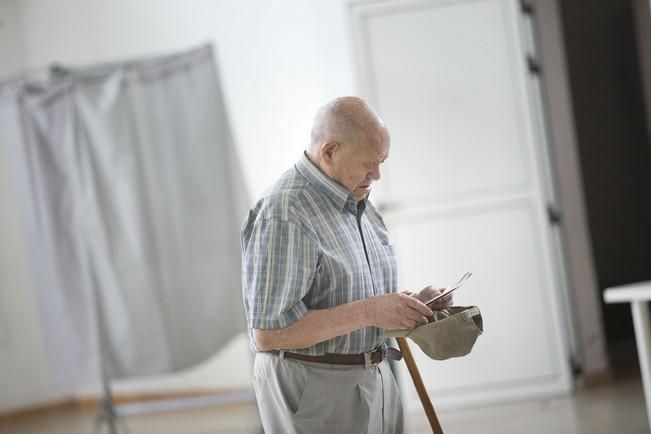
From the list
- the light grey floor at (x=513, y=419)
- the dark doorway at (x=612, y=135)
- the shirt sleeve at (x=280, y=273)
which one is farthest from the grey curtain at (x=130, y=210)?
the dark doorway at (x=612, y=135)

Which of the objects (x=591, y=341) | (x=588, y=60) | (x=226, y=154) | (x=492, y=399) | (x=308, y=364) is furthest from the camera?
(x=588, y=60)

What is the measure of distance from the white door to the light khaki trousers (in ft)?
9.21

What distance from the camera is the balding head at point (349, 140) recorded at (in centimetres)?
184

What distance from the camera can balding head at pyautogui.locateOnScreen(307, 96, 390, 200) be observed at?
6.05 ft

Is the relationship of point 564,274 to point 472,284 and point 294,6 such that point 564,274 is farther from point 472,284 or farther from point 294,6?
point 294,6

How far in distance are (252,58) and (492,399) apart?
2786 mm

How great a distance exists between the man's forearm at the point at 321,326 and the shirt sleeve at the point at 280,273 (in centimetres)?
2

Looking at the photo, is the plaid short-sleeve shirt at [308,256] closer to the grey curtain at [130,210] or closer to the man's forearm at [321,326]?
the man's forearm at [321,326]

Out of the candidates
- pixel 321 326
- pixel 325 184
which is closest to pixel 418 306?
pixel 321 326

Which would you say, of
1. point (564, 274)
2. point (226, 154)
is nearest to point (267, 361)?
point (226, 154)

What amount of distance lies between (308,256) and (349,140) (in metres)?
0.28

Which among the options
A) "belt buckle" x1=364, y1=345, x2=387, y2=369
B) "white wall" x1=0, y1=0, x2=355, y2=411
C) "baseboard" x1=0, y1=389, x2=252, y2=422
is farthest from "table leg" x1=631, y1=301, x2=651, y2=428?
"baseboard" x1=0, y1=389, x2=252, y2=422

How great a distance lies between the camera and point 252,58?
19.3ft

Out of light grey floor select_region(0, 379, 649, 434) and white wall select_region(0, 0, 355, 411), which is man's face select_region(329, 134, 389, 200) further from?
white wall select_region(0, 0, 355, 411)
